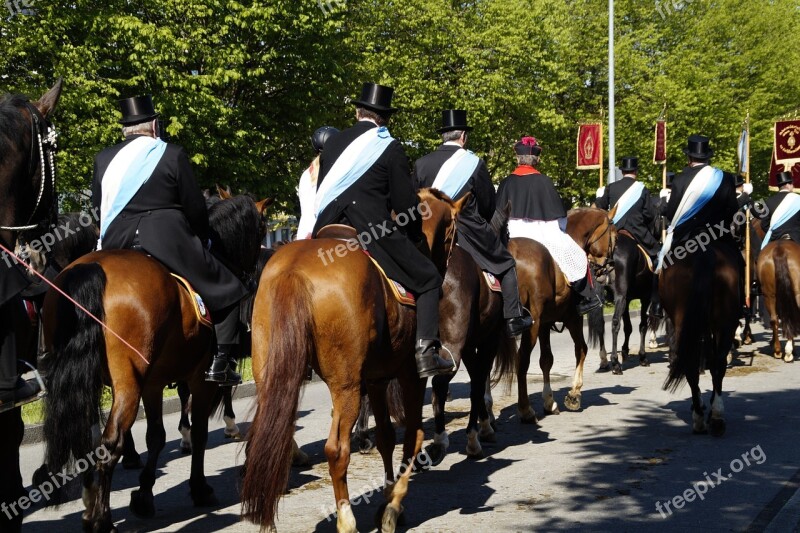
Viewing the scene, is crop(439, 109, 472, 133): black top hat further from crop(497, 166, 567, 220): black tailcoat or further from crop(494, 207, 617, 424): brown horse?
crop(497, 166, 567, 220): black tailcoat

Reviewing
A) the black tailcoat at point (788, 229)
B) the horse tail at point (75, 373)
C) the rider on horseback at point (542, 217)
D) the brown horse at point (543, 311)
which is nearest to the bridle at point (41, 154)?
the horse tail at point (75, 373)

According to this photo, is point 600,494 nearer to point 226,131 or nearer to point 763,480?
point 763,480

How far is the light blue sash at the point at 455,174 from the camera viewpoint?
938 centimetres

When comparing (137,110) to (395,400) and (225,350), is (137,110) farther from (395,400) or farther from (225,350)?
(395,400)

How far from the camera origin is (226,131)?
2873cm

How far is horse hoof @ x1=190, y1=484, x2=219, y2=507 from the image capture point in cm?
752

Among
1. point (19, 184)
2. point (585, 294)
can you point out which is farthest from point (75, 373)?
point (585, 294)

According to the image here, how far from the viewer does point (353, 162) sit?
6.68m

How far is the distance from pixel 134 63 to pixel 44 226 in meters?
23.2

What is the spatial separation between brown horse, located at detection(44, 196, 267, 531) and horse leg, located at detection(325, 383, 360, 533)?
1.31 meters

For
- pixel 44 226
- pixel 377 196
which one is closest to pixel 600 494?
pixel 377 196

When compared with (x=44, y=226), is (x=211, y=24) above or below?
above

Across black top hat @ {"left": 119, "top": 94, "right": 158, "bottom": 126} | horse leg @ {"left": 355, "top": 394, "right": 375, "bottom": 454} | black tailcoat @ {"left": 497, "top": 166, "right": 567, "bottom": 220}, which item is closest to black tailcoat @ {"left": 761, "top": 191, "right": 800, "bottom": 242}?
black tailcoat @ {"left": 497, "top": 166, "right": 567, "bottom": 220}

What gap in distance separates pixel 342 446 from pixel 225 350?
2.16 meters
